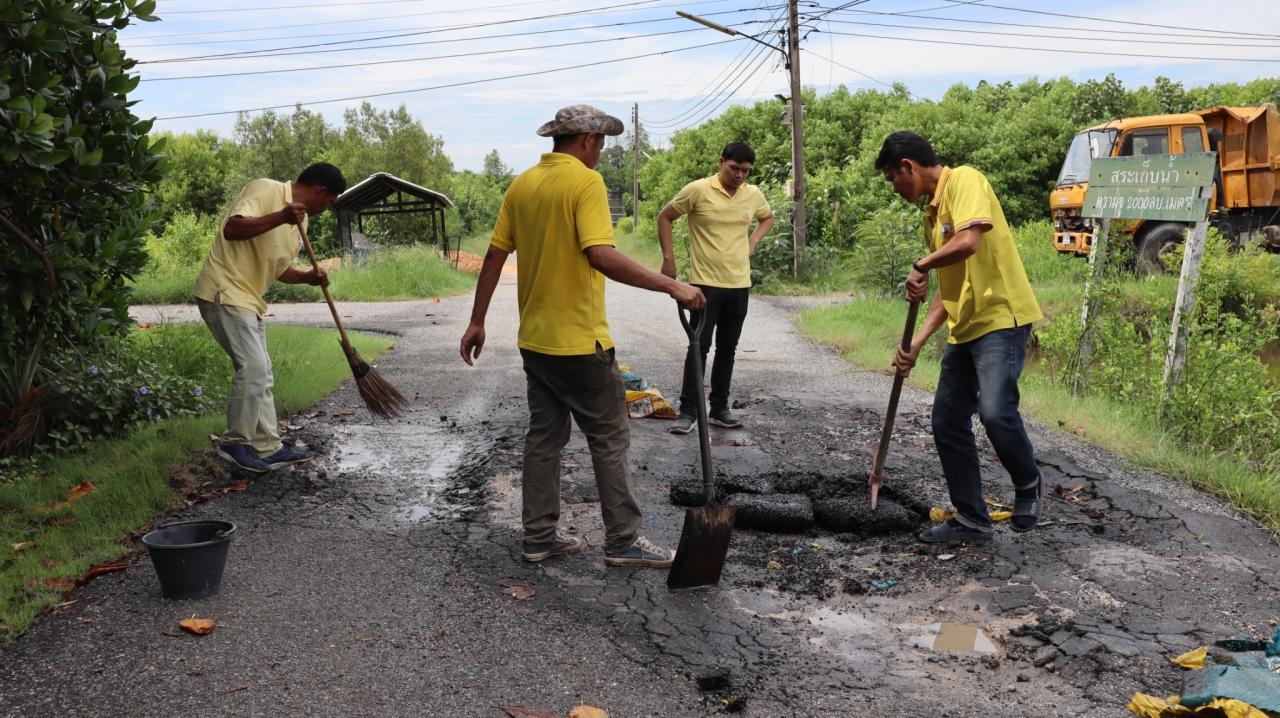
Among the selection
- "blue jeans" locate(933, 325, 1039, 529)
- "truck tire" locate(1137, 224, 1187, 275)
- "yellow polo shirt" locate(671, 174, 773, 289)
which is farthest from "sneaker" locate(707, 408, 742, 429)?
"truck tire" locate(1137, 224, 1187, 275)

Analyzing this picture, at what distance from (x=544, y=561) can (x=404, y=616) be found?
818 millimetres

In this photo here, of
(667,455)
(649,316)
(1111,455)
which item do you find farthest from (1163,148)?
(667,455)

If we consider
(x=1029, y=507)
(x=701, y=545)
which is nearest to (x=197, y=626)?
(x=701, y=545)

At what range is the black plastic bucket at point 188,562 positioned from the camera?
13.0 feet

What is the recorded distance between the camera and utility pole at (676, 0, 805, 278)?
71.2 ft

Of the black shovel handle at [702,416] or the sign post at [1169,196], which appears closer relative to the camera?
the black shovel handle at [702,416]

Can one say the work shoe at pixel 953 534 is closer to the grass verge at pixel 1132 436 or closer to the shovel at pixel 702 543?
the shovel at pixel 702 543

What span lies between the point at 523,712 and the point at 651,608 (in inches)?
38.0

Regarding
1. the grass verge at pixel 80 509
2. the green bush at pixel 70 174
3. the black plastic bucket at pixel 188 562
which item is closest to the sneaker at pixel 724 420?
the grass verge at pixel 80 509

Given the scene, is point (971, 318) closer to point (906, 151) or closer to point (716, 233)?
point (906, 151)

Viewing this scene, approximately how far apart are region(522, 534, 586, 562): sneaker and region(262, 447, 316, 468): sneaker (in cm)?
218

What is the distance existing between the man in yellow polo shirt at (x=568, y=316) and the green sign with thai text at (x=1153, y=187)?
173 inches

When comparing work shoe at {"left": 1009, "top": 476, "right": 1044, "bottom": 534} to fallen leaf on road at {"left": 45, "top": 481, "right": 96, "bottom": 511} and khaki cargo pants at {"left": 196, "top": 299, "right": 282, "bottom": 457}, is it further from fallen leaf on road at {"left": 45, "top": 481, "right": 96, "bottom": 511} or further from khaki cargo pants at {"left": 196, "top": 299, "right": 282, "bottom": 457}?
fallen leaf on road at {"left": 45, "top": 481, "right": 96, "bottom": 511}

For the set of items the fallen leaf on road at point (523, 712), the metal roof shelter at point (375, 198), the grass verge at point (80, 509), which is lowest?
the fallen leaf on road at point (523, 712)
